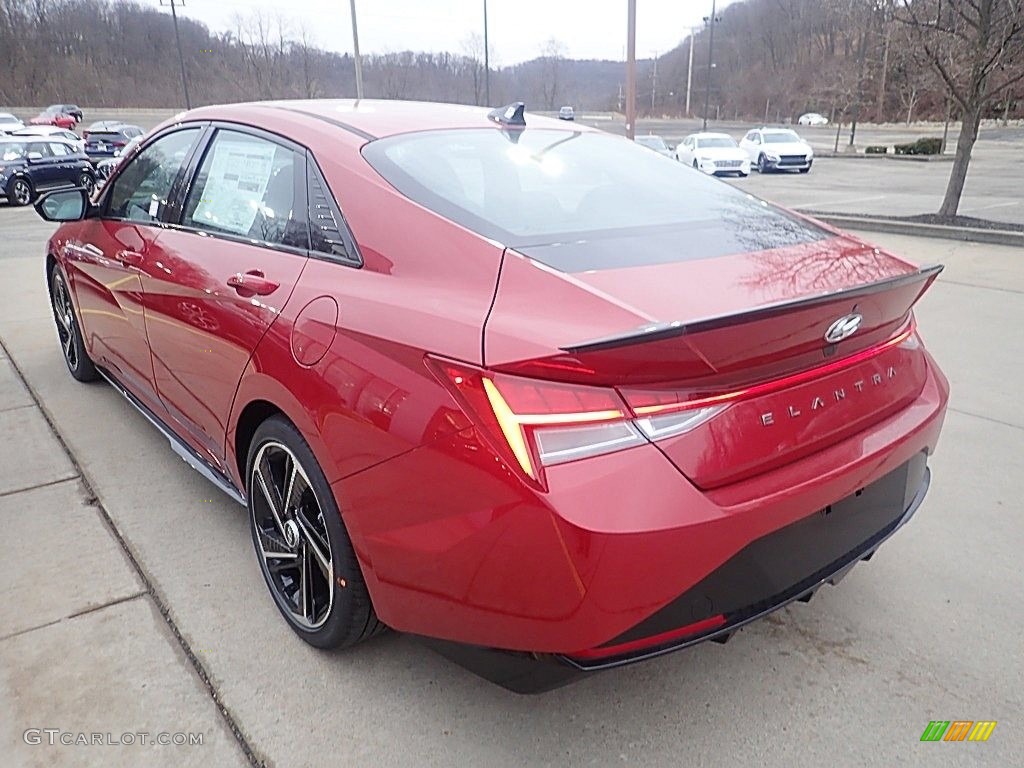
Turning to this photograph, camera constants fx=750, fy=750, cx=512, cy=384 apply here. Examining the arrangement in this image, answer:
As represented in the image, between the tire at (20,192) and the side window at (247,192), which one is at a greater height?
the side window at (247,192)

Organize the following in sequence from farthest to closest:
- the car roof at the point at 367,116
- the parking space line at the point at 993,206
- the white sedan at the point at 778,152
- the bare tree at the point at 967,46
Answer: the white sedan at the point at 778,152, the parking space line at the point at 993,206, the bare tree at the point at 967,46, the car roof at the point at 367,116

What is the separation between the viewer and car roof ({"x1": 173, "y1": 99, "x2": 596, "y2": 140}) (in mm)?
2457

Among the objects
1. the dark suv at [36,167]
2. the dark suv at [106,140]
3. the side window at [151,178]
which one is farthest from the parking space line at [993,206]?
the dark suv at [106,140]

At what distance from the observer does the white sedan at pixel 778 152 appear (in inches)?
970

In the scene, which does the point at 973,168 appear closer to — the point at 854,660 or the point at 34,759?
the point at 854,660

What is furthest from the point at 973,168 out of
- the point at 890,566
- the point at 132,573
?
the point at 132,573

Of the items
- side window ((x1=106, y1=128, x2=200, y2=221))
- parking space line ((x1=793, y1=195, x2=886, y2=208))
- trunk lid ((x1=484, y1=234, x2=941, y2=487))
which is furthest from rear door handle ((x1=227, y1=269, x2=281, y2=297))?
parking space line ((x1=793, y1=195, x2=886, y2=208))

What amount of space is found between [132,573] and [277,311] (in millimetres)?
1224

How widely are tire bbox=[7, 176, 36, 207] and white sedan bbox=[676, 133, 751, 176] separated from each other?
17.3 m

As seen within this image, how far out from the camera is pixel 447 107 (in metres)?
2.99

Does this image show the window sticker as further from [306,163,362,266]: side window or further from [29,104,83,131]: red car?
[29,104,83,131]: red car

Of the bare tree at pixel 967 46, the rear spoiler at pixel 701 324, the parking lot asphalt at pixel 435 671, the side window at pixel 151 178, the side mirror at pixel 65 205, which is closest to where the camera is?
the rear spoiler at pixel 701 324

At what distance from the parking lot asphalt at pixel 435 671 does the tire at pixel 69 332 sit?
1465 millimetres

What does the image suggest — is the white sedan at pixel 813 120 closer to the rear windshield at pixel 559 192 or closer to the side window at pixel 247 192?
the rear windshield at pixel 559 192
